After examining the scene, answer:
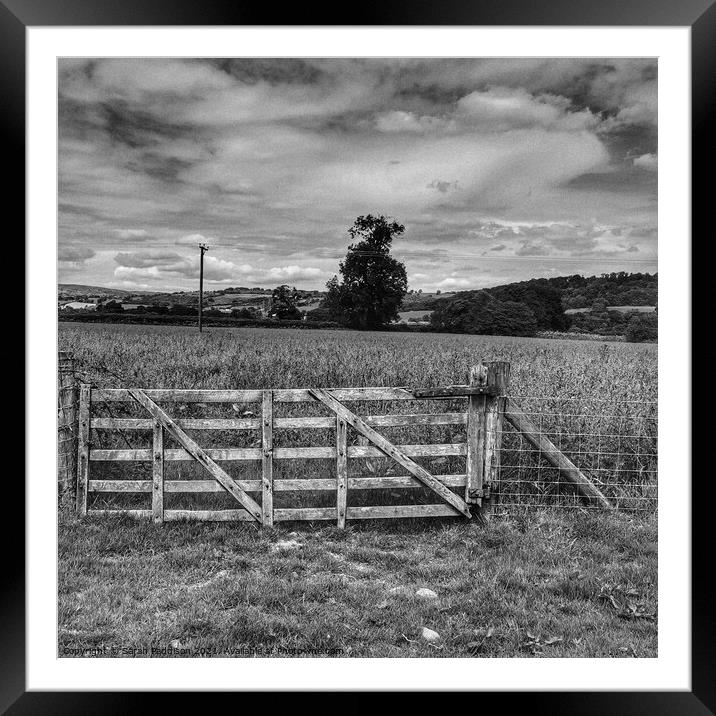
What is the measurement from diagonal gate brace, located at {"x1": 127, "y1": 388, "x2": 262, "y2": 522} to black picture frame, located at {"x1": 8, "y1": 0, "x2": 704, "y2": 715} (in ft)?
4.51

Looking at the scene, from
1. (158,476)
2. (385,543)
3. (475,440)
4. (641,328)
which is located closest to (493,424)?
(475,440)

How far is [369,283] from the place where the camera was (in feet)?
18.7

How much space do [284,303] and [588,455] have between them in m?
3.41

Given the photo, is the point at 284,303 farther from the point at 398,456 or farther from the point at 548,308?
the point at 548,308

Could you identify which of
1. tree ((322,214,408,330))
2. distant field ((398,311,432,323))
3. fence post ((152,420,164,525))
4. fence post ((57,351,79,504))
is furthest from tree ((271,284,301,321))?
fence post ((57,351,79,504))

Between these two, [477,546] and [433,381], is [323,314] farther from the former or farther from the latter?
[477,546]

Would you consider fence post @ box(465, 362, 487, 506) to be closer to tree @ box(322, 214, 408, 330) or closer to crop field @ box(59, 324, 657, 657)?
crop field @ box(59, 324, 657, 657)

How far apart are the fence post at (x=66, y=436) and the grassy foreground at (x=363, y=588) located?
0.99 ft

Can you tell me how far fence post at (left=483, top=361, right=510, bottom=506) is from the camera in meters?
4.78

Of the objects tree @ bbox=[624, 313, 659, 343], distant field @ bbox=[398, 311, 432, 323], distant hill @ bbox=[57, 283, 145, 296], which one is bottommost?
tree @ bbox=[624, 313, 659, 343]
